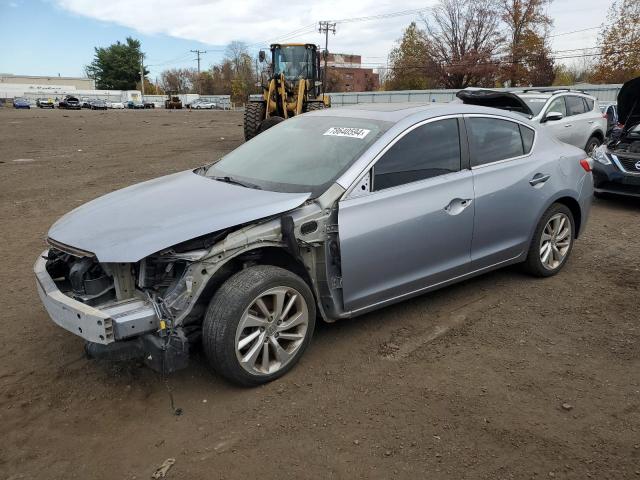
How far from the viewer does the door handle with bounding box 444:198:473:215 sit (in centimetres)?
387

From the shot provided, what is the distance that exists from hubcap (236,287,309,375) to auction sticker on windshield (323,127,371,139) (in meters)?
1.32

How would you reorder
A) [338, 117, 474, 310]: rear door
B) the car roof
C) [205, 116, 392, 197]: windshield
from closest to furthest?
[338, 117, 474, 310]: rear door → [205, 116, 392, 197]: windshield → the car roof

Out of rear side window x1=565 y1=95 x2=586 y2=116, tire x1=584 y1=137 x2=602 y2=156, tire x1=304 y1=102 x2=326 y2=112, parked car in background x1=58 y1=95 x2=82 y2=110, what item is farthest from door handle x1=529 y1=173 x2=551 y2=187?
parked car in background x1=58 y1=95 x2=82 y2=110

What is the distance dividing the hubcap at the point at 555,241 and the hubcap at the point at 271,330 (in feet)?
8.63

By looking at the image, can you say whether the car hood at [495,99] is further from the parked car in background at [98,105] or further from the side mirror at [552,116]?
the parked car in background at [98,105]

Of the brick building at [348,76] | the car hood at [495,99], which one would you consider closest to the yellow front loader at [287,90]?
the car hood at [495,99]

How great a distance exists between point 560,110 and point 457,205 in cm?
816

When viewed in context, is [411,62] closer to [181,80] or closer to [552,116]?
[552,116]

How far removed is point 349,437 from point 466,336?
58.6 inches

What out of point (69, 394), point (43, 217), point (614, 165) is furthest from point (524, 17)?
point (69, 394)

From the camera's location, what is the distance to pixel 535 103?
1045 cm

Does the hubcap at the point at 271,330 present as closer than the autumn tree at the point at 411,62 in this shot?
Yes

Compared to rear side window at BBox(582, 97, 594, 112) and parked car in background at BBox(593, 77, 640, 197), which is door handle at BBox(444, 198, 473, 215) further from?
rear side window at BBox(582, 97, 594, 112)

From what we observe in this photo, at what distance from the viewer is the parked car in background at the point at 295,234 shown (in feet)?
9.66
